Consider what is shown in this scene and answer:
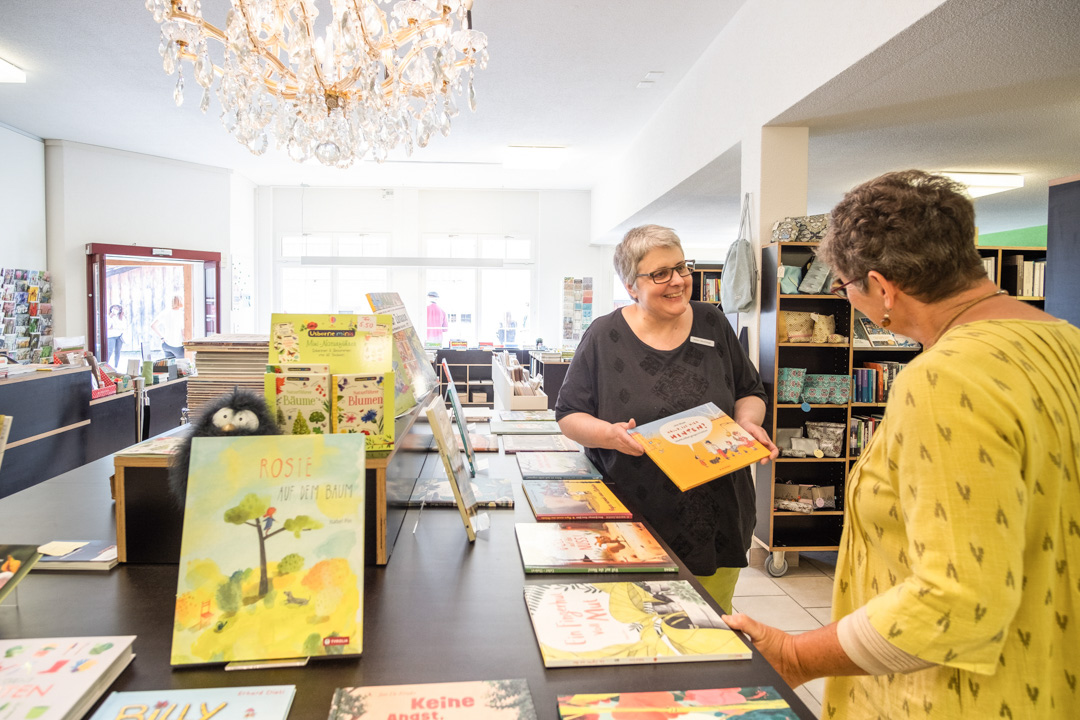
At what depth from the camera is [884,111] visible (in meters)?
3.87

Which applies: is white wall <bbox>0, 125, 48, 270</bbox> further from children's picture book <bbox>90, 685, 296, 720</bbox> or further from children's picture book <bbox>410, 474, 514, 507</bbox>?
children's picture book <bbox>90, 685, 296, 720</bbox>

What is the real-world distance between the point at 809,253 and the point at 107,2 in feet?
16.4

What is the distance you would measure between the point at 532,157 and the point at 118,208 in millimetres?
5367

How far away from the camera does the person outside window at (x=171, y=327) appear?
8.45m

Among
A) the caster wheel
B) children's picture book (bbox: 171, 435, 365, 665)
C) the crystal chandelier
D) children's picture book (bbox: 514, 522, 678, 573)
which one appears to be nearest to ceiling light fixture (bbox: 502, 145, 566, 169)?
the crystal chandelier


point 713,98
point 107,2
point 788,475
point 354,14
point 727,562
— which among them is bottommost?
point 788,475

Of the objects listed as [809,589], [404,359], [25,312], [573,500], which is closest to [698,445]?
[573,500]

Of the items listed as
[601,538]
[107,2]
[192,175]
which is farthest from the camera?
[192,175]

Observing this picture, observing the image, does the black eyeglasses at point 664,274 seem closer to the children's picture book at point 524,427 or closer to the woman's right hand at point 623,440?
the woman's right hand at point 623,440

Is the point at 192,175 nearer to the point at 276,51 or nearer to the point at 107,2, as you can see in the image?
the point at 107,2

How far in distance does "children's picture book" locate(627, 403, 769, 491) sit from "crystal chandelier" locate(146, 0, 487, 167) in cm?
186

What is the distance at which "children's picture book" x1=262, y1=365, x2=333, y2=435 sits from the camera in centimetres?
125

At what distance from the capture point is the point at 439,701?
86 cm

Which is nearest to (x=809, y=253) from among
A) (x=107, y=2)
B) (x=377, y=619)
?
→ (x=377, y=619)
